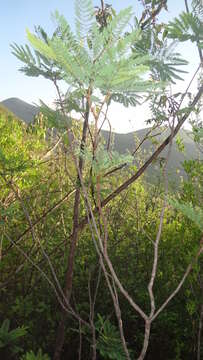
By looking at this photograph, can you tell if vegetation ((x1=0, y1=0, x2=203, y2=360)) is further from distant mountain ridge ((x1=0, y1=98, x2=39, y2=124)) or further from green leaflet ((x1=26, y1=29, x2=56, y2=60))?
distant mountain ridge ((x1=0, y1=98, x2=39, y2=124))

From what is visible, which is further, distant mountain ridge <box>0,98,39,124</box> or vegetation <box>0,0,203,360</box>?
distant mountain ridge <box>0,98,39,124</box>

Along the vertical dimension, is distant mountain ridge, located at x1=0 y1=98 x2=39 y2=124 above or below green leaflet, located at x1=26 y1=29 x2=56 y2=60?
above

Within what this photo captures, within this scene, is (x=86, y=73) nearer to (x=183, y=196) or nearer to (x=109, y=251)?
(x=183, y=196)

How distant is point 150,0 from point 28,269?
3.01 m

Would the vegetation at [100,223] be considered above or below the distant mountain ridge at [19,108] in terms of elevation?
below

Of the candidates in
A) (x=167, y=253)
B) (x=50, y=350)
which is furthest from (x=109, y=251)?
(x=50, y=350)

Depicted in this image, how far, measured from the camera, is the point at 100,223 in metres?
1.46

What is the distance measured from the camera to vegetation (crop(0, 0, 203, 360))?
0.96 metres

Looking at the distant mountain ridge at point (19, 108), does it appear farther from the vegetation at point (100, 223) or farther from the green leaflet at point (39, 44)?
the green leaflet at point (39, 44)

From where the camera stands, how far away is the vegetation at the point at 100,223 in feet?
3.16

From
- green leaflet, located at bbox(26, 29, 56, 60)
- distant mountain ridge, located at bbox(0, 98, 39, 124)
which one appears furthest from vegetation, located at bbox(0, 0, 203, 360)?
distant mountain ridge, located at bbox(0, 98, 39, 124)

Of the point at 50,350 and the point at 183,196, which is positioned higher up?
the point at 183,196

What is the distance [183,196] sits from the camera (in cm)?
312

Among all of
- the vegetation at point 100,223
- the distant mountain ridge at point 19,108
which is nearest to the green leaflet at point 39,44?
the vegetation at point 100,223
